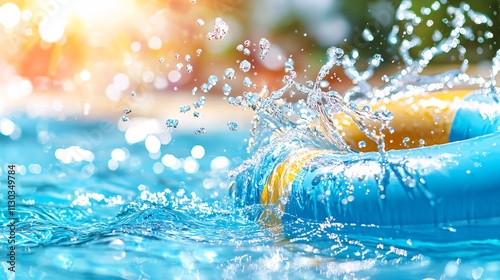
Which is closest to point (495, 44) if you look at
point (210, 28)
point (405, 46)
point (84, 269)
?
point (405, 46)

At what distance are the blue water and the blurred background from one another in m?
5.41

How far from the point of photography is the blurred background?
30.3 feet

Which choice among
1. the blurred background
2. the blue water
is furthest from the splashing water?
the blurred background

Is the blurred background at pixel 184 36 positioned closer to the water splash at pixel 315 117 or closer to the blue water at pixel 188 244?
the water splash at pixel 315 117

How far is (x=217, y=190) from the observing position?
384 centimetres

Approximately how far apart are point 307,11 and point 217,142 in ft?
14.4

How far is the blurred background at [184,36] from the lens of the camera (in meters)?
9.24

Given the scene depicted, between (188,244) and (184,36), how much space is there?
23.2 feet

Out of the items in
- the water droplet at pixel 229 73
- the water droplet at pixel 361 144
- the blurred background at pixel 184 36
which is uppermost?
the blurred background at pixel 184 36

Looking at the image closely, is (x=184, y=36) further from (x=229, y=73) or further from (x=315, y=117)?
(x=315, y=117)

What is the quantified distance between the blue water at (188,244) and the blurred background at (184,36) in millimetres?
5414

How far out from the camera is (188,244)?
2.69 m

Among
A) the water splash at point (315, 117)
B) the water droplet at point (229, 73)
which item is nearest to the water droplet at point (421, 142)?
the water splash at point (315, 117)

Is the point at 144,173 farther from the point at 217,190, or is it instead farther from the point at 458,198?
the point at 458,198
